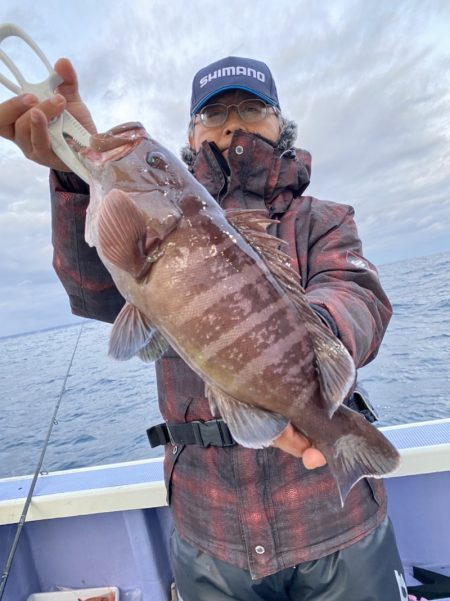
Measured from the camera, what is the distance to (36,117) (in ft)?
5.05

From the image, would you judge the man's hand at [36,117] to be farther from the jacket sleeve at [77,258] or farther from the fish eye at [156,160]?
the fish eye at [156,160]

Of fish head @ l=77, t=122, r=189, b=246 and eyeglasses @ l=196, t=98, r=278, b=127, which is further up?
eyeglasses @ l=196, t=98, r=278, b=127

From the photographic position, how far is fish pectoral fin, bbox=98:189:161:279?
1.52 meters

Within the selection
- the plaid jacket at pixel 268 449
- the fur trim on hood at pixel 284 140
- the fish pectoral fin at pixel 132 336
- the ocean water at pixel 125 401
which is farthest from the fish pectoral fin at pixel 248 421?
the ocean water at pixel 125 401

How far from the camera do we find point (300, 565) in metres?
1.89

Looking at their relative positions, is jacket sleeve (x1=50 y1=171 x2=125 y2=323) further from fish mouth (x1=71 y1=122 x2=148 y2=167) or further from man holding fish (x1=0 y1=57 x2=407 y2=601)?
fish mouth (x1=71 y1=122 x2=148 y2=167)

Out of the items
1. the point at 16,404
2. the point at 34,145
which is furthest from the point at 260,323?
the point at 16,404

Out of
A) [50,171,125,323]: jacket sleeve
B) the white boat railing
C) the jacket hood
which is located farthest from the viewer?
the white boat railing

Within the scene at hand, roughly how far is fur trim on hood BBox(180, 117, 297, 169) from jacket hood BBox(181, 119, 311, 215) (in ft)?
0.30

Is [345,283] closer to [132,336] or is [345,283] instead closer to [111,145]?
[132,336]

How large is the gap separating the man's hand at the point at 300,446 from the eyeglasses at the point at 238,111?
6.00 ft

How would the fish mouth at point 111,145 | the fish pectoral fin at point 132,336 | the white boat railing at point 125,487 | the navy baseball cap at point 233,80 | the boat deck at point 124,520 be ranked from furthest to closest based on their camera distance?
the boat deck at point 124,520, the white boat railing at point 125,487, the navy baseball cap at point 233,80, the fish mouth at point 111,145, the fish pectoral fin at point 132,336

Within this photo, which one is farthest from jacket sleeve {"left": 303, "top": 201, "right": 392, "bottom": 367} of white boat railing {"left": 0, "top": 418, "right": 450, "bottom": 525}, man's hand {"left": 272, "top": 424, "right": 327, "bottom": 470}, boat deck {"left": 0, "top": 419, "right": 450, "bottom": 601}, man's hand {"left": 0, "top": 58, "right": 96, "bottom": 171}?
boat deck {"left": 0, "top": 419, "right": 450, "bottom": 601}

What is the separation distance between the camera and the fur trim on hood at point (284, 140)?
8.52 ft
